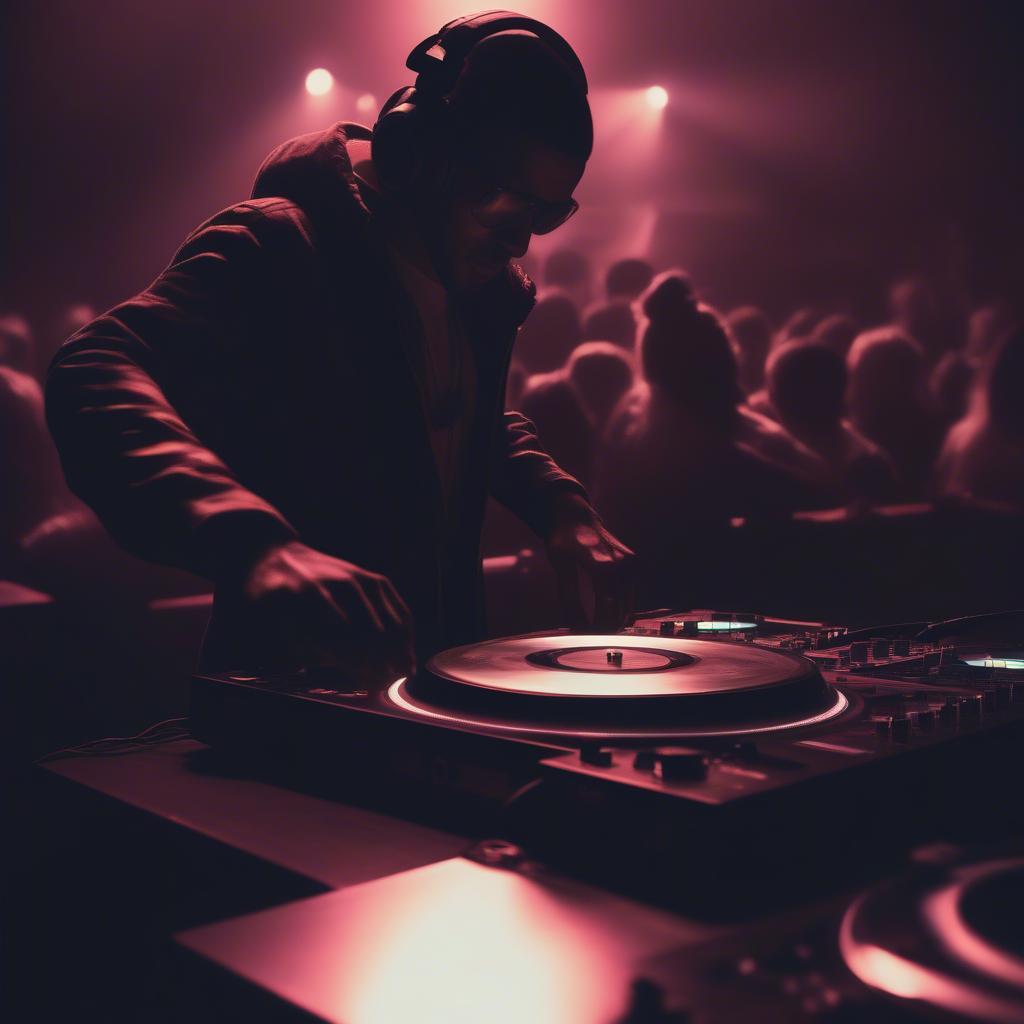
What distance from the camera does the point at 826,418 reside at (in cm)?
279

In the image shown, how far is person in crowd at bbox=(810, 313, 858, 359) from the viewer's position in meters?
2.69

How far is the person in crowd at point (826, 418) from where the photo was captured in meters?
2.69

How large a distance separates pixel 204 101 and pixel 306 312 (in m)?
1.83

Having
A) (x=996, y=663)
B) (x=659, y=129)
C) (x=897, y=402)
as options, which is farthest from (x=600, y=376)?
(x=996, y=663)

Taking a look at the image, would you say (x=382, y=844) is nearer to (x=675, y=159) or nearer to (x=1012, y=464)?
(x=1012, y=464)

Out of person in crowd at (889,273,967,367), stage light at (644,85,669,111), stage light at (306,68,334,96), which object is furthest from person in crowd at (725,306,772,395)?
stage light at (306,68,334,96)

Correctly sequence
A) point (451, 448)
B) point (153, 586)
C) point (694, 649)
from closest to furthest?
point (694, 649) < point (451, 448) < point (153, 586)

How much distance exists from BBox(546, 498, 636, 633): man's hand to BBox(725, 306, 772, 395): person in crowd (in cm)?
163

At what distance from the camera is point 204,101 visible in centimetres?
271

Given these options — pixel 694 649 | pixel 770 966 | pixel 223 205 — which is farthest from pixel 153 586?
pixel 770 966

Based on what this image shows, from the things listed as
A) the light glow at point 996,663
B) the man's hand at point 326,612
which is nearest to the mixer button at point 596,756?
the man's hand at point 326,612

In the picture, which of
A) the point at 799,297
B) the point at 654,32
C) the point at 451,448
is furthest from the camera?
the point at 654,32

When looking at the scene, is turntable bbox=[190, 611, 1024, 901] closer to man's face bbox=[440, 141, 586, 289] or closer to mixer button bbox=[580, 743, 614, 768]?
mixer button bbox=[580, 743, 614, 768]

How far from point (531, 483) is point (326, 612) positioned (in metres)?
0.80
